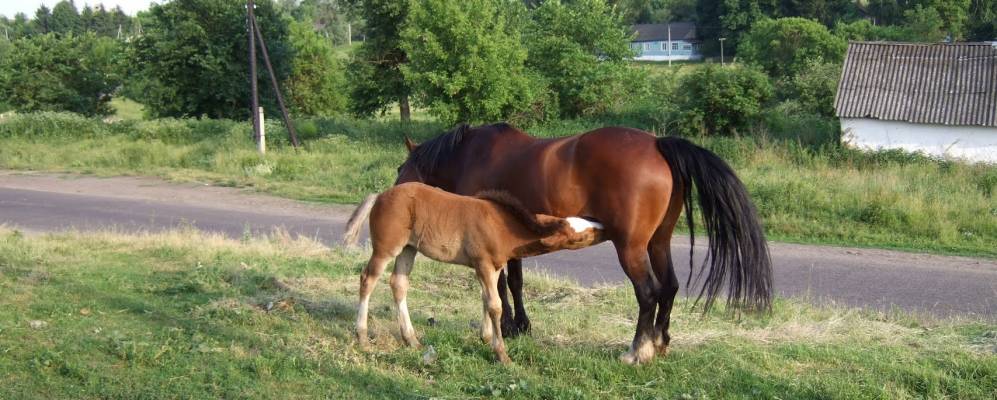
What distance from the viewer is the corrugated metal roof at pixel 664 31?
81.6m

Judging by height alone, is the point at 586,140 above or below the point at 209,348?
above

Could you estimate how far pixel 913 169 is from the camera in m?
18.1

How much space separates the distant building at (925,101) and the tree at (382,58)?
15.4 m

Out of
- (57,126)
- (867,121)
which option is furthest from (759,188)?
(57,126)

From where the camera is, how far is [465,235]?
6.11 m

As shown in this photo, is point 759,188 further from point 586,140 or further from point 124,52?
point 124,52

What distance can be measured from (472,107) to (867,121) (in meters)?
10.1

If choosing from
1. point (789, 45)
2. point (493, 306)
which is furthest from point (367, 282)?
point (789, 45)

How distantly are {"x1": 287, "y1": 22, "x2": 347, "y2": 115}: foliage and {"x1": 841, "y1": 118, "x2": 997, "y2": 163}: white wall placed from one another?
2651cm

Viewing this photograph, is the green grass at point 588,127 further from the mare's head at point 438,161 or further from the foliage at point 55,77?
the foliage at point 55,77

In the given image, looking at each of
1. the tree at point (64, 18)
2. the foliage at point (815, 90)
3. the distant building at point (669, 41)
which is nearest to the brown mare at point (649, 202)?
the foliage at point (815, 90)

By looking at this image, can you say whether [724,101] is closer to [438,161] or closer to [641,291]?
[438,161]

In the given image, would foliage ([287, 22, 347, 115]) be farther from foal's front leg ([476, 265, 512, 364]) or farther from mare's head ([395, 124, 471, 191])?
foal's front leg ([476, 265, 512, 364])

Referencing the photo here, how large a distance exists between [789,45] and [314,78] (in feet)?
87.9
